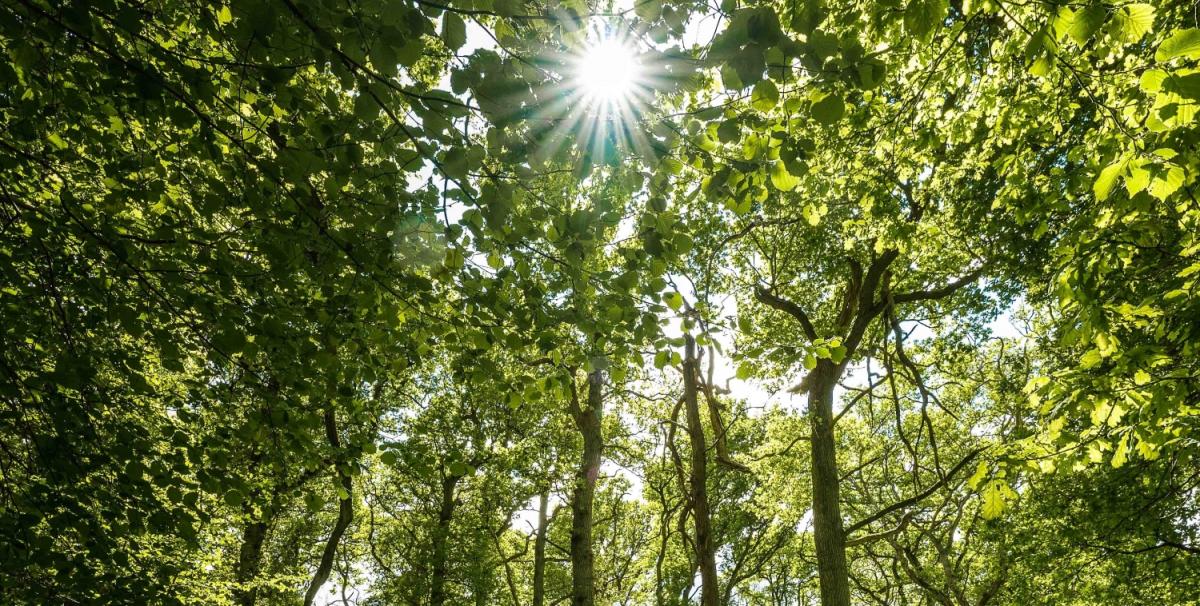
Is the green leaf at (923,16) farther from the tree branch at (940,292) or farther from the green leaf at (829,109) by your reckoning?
the tree branch at (940,292)

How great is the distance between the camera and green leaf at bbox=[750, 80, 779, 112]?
6.34 ft

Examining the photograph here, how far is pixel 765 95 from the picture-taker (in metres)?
1.97

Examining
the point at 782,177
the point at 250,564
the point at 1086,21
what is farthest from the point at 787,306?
the point at 250,564

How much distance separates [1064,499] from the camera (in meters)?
10.2

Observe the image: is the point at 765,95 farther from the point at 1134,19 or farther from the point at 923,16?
the point at 1134,19

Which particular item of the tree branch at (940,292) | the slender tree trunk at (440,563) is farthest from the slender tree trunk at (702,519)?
the slender tree trunk at (440,563)

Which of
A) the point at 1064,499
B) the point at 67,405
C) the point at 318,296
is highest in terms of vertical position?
the point at 1064,499

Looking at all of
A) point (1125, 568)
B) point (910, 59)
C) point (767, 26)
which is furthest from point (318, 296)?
point (1125, 568)

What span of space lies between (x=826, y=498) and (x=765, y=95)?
7.64m

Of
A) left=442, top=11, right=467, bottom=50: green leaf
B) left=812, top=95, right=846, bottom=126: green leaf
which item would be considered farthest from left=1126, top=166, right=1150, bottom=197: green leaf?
left=442, top=11, right=467, bottom=50: green leaf

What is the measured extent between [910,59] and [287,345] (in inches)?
213

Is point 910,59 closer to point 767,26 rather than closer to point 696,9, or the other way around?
point 696,9

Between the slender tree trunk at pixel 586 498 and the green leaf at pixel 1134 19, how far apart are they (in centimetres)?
928

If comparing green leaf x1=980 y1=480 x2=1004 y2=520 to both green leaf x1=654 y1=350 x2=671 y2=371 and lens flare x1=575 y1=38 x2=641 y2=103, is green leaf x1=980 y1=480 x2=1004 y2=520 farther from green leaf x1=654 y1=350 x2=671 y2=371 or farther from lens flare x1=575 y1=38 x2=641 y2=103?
lens flare x1=575 y1=38 x2=641 y2=103
